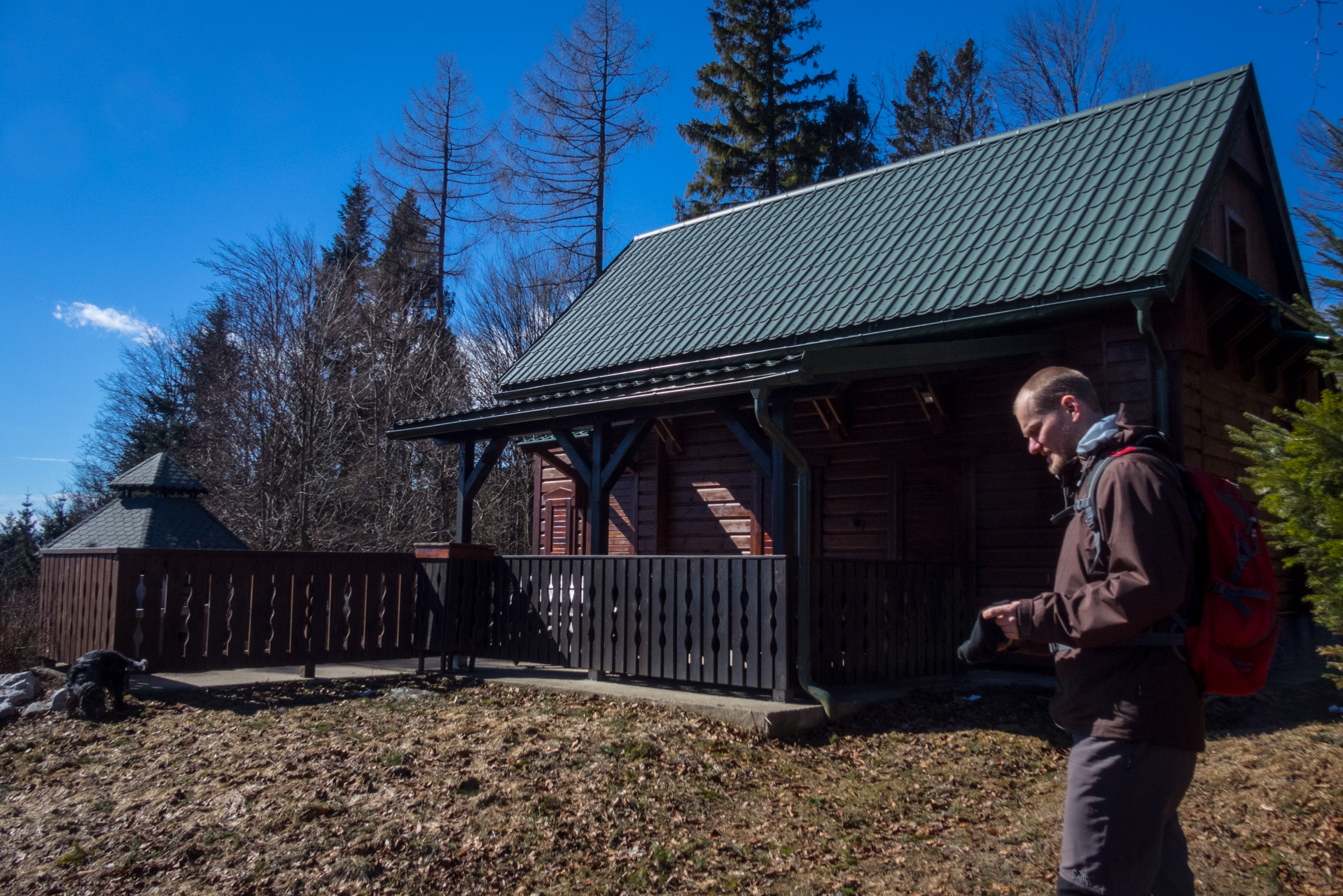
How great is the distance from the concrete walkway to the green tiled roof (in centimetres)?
356

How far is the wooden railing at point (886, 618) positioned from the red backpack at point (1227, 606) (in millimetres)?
5261

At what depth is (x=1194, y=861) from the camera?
4383 mm

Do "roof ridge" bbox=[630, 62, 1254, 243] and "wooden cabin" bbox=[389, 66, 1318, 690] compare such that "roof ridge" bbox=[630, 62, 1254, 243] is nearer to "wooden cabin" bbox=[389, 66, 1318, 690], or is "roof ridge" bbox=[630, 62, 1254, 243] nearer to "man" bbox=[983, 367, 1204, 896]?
"wooden cabin" bbox=[389, 66, 1318, 690]

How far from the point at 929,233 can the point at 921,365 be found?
3.44 m

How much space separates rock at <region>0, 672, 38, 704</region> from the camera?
767 centimetres

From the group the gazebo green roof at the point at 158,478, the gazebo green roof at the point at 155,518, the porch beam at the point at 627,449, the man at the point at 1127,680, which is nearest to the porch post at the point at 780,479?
the porch beam at the point at 627,449

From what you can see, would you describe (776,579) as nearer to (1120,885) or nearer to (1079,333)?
(1079,333)

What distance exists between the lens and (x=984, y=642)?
2.65 metres

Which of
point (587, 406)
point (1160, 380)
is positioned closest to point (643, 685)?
point (587, 406)

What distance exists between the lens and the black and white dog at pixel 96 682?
742cm

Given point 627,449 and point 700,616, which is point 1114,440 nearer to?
point 700,616

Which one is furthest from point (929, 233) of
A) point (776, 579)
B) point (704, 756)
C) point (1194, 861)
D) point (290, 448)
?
point (290, 448)

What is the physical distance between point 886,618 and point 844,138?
23.6m

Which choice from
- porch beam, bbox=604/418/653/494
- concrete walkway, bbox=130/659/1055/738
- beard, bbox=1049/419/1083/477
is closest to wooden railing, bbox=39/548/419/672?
concrete walkway, bbox=130/659/1055/738
